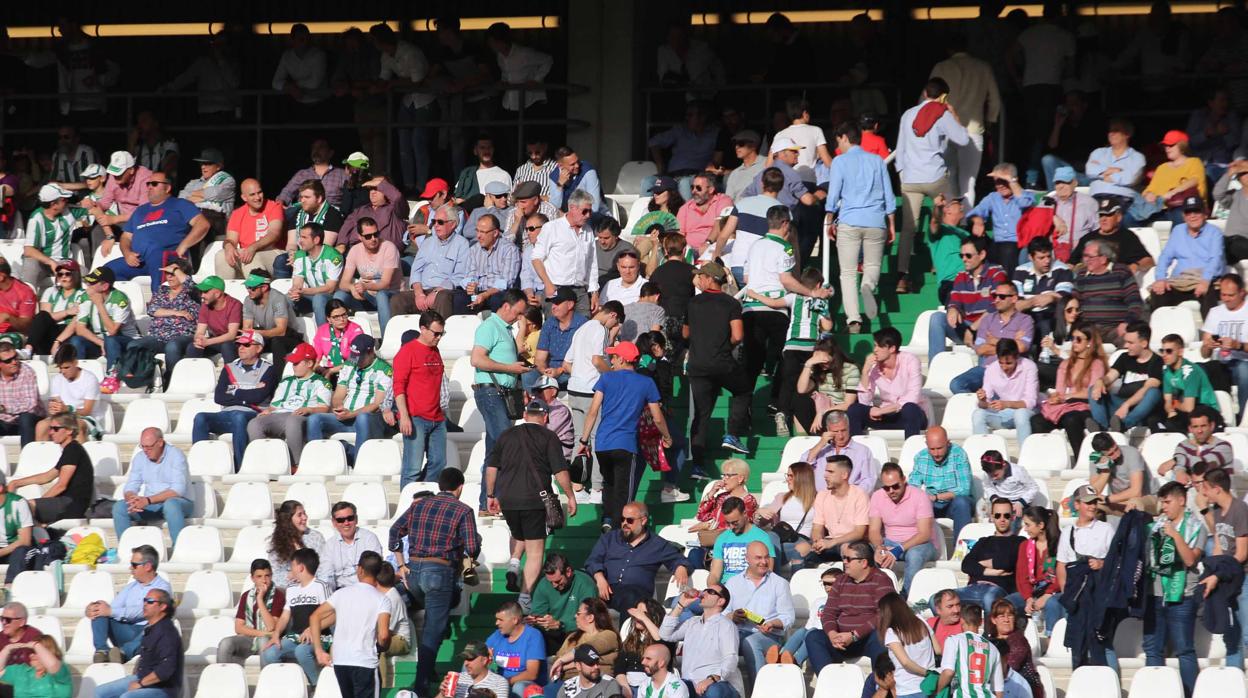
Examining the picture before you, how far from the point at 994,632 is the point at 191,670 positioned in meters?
4.85

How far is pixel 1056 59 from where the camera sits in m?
17.8

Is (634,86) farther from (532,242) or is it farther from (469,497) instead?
(469,497)

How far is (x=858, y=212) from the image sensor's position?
15773 millimetres

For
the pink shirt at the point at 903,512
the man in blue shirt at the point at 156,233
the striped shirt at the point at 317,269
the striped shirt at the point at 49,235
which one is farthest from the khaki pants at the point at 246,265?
the pink shirt at the point at 903,512

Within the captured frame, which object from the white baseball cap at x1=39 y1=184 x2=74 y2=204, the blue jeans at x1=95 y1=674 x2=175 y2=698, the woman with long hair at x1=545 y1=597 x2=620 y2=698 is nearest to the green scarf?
the woman with long hair at x1=545 y1=597 x2=620 y2=698

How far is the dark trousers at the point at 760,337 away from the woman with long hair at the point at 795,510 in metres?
1.51

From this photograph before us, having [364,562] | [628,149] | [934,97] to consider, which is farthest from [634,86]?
[364,562]

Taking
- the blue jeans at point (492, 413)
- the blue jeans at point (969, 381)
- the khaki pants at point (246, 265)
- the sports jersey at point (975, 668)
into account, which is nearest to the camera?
the sports jersey at point (975, 668)

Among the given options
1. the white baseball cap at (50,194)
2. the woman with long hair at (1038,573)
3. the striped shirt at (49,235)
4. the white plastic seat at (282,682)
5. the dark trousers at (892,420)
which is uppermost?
the white baseball cap at (50,194)

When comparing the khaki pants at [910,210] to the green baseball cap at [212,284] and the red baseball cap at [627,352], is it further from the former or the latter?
the green baseball cap at [212,284]

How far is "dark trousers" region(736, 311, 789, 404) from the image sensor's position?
14.8 m

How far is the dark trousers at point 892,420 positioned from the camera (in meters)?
14.2

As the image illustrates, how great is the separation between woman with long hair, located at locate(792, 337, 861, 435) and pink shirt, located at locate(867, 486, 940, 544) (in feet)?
4.49

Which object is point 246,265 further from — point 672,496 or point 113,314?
point 672,496
